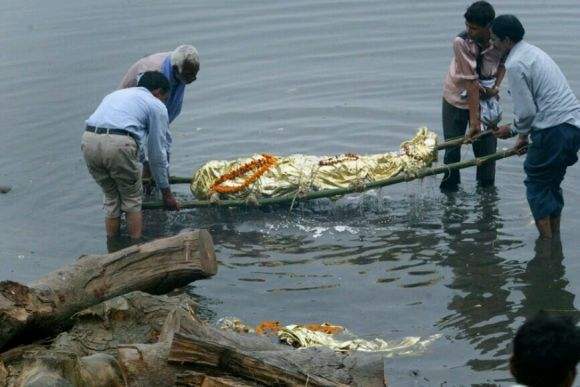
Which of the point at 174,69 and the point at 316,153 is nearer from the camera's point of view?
the point at 174,69

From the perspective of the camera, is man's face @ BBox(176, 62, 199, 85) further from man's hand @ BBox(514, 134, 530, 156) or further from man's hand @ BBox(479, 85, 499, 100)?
man's hand @ BBox(514, 134, 530, 156)

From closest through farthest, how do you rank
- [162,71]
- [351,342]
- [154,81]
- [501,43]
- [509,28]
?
[351,342], [509,28], [501,43], [154,81], [162,71]

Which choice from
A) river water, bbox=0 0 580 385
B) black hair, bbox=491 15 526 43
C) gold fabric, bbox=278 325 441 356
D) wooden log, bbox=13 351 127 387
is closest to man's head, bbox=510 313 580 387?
wooden log, bbox=13 351 127 387

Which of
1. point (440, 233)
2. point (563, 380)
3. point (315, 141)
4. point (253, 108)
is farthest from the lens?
point (253, 108)

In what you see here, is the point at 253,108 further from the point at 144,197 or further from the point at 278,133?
the point at 144,197

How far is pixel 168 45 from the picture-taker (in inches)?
674

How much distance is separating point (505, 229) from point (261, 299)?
2612 mm

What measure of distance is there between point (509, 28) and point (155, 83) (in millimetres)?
3111

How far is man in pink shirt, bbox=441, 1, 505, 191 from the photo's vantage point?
32.9 feet

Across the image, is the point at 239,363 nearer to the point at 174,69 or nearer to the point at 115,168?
the point at 115,168

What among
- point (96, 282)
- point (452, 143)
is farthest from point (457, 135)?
point (96, 282)

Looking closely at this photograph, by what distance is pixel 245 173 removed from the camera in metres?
10.6

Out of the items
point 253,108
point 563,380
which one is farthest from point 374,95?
point 563,380

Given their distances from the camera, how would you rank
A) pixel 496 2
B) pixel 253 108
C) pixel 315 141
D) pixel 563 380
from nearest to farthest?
1. pixel 563 380
2. pixel 315 141
3. pixel 253 108
4. pixel 496 2
